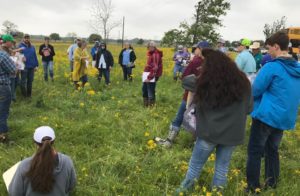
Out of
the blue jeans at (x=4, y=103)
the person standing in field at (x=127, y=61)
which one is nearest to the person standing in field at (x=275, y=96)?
the blue jeans at (x=4, y=103)

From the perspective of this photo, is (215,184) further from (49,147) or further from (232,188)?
(49,147)

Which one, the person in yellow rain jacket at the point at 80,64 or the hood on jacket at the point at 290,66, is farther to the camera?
the person in yellow rain jacket at the point at 80,64

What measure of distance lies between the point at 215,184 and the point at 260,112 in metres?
1.03

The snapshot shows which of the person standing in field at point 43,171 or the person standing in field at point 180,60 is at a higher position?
the person standing in field at point 180,60

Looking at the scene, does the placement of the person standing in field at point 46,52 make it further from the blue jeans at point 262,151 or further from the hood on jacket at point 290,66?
the hood on jacket at point 290,66

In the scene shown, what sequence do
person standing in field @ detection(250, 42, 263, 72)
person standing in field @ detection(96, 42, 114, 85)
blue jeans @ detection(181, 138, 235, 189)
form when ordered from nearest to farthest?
blue jeans @ detection(181, 138, 235, 189) < person standing in field @ detection(250, 42, 263, 72) < person standing in field @ detection(96, 42, 114, 85)

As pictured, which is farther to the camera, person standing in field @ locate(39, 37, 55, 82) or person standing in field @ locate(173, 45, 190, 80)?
person standing in field @ locate(173, 45, 190, 80)

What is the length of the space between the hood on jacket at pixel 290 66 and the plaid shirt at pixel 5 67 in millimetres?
4258

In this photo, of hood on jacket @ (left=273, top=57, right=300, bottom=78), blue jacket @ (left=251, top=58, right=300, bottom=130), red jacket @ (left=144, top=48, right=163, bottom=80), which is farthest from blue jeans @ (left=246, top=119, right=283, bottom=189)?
red jacket @ (left=144, top=48, right=163, bottom=80)

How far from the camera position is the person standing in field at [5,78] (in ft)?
18.8

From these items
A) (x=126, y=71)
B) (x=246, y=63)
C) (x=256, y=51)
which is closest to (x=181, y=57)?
(x=126, y=71)

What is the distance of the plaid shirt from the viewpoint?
5707 mm

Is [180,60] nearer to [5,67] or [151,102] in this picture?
[151,102]

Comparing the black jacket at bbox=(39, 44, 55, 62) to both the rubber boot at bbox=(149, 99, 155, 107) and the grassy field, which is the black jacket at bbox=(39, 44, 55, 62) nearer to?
the grassy field
